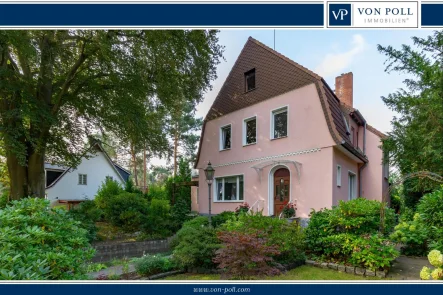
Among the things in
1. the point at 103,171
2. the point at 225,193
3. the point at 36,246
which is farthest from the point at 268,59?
the point at 103,171

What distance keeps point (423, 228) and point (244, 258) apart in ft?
12.4

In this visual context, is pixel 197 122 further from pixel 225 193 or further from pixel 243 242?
pixel 243 242

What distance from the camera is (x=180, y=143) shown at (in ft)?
51.9

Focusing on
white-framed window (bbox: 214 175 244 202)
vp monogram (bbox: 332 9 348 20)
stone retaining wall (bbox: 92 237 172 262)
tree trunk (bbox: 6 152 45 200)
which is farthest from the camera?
white-framed window (bbox: 214 175 244 202)

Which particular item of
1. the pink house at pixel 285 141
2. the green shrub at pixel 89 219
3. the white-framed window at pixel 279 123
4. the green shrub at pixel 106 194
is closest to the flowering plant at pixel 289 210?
the pink house at pixel 285 141

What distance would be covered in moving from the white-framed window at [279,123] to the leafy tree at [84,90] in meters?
2.61

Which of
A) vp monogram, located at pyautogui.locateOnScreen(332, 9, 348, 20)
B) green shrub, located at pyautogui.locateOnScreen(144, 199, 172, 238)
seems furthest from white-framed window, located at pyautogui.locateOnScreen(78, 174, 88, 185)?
vp monogram, located at pyautogui.locateOnScreen(332, 9, 348, 20)

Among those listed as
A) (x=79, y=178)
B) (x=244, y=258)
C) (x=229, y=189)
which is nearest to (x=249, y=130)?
(x=229, y=189)

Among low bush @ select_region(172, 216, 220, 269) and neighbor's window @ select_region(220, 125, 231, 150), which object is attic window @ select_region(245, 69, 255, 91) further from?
low bush @ select_region(172, 216, 220, 269)

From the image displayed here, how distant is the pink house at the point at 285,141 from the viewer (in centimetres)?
827

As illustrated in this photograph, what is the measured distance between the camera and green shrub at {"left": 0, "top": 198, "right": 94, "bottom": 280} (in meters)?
2.39

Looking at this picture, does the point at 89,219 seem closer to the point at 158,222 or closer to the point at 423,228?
the point at 158,222

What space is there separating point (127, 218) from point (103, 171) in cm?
1158

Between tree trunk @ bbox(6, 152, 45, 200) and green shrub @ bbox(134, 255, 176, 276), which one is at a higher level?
tree trunk @ bbox(6, 152, 45, 200)
